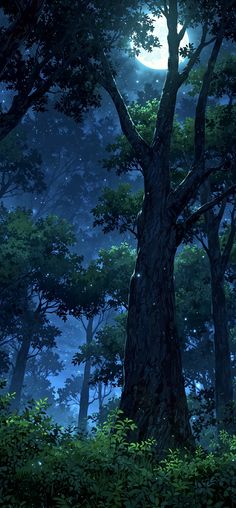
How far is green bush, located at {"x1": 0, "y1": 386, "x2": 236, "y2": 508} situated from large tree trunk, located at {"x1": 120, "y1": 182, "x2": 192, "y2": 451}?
10.9 ft

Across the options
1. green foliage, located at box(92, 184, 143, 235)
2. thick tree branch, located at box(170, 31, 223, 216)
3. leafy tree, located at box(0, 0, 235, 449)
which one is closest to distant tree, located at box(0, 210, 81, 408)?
green foliage, located at box(92, 184, 143, 235)

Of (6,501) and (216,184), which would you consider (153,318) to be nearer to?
(6,501)

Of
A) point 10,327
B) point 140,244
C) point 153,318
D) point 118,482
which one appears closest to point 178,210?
point 140,244

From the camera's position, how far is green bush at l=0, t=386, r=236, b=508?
331 centimetres

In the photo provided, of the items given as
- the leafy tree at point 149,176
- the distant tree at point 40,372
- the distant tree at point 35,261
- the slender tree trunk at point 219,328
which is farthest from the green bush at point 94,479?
the distant tree at point 40,372

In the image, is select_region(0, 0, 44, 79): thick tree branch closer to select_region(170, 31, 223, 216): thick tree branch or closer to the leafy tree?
the leafy tree

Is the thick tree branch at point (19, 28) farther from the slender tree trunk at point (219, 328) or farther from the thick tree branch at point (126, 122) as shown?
the slender tree trunk at point (219, 328)

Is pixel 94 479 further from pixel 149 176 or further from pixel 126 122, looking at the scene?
pixel 126 122

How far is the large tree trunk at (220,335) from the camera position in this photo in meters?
11.4

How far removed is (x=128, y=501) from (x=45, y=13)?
10294 mm

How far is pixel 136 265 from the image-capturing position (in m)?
8.74

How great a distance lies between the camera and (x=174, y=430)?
727 centimetres

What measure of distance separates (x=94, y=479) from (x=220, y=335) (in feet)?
29.4

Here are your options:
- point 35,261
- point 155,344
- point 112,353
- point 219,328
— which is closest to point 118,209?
point 219,328
